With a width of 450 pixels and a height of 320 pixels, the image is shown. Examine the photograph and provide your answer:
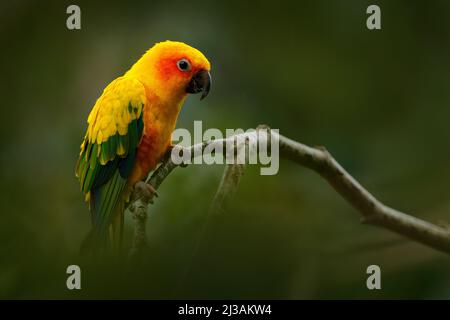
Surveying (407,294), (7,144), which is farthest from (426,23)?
(7,144)

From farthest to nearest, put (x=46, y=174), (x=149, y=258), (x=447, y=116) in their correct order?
(x=447, y=116)
(x=46, y=174)
(x=149, y=258)

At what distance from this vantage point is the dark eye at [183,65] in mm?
3179

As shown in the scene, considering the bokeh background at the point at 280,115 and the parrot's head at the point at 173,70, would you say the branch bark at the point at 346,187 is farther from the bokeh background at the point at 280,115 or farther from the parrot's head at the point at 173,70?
the parrot's head at the point at 173,70

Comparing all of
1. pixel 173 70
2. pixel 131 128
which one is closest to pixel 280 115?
pixel 173 70

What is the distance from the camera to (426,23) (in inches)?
162

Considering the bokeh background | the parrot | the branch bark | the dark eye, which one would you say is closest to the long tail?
the parrot

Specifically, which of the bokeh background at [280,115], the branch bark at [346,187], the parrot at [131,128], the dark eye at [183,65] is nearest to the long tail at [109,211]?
the parrot at [131,128]

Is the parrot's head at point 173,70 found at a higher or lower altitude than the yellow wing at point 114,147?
higher

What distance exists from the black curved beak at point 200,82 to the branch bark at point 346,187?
1.84ft

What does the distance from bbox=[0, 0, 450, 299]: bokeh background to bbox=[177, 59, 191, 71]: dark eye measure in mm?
361

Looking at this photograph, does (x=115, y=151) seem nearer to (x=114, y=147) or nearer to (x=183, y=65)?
(x=114, y=147)

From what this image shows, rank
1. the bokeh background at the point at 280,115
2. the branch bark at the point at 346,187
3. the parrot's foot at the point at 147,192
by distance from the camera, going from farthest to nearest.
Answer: the bokeh background at the point at 280,115, the parrot's foot at the point at 147,192, the branch bark at the point at 346,187
